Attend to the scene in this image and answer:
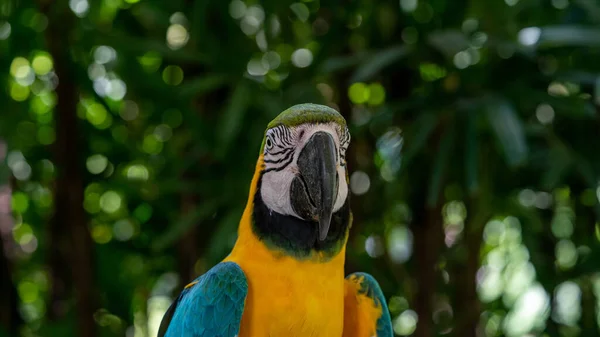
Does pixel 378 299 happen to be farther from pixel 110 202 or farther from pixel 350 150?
pixel 110 202

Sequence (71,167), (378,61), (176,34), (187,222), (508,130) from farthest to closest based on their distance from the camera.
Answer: (176,34)
(71,167)
(187,222)
(378,61)
(508,130)

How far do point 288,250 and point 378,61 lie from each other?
0.60 m

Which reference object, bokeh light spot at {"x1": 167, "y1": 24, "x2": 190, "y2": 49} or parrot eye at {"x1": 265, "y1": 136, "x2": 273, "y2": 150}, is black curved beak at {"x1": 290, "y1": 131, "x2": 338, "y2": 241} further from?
bokeh light spot at {"x1": 167, "y1": 24, "x2": 190, "y2": 49}

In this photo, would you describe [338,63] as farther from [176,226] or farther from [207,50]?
[176,226]

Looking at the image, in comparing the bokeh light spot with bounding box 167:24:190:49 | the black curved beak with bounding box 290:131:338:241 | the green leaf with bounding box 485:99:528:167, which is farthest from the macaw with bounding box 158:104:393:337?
the bokeh light spot with bounding box 167:24:190:49

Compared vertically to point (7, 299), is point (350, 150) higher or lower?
higher

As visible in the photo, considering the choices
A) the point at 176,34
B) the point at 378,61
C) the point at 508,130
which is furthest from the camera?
the point at 176,34

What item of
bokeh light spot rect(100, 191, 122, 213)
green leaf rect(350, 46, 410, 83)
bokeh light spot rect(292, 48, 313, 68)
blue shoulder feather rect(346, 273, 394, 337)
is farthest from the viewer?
bokeh light spot rect(100, 191, 122, 213)

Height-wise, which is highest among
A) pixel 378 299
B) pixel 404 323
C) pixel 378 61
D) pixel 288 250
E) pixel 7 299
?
pixel 378 61

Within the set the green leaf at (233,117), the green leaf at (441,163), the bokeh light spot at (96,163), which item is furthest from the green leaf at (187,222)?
the green leaf at (441,163)

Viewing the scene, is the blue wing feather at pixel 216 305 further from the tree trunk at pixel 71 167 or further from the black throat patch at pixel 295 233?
the tree trunk at pixel 71 167

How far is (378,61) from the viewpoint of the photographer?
131cm

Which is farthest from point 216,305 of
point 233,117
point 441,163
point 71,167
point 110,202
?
point 110,202

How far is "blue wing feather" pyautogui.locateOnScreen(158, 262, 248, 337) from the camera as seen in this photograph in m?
0.81
